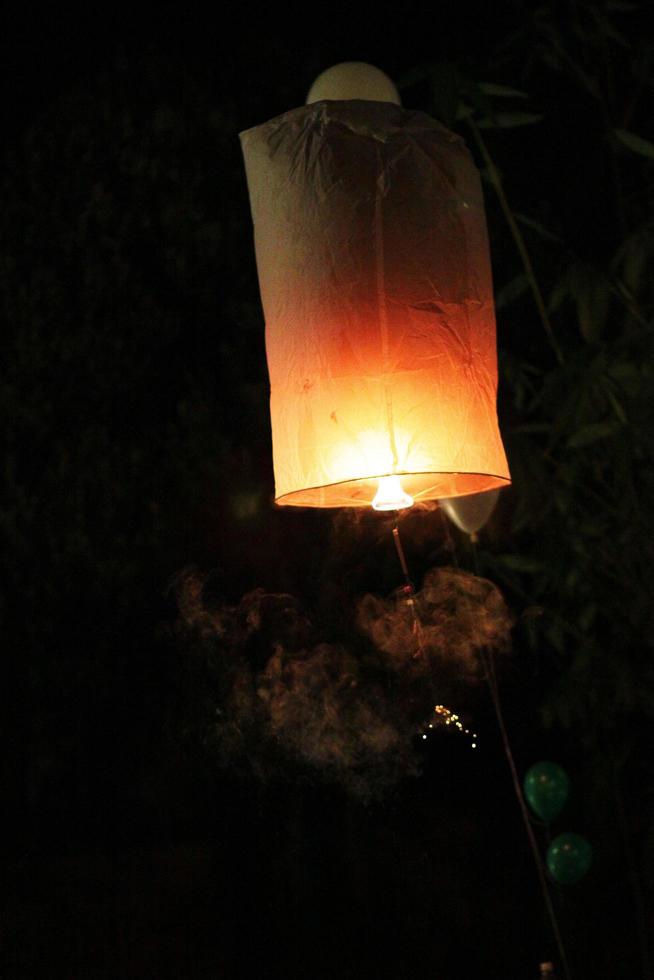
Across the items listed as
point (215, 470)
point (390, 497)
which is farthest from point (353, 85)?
point (215, 470)

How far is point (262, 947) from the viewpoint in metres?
1.31

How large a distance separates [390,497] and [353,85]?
467 mm

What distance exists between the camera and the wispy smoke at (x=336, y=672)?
4.40ft

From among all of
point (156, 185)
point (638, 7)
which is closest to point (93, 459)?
point (156, 185)

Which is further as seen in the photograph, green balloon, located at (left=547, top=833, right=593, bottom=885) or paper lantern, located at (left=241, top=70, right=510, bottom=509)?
green balloon, located at (left=547, top=833, right=593, bottom=885)

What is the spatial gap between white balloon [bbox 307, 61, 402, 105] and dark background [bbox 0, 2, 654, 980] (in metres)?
0.37

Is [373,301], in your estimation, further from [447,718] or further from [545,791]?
[545,791]

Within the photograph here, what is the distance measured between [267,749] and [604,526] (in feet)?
3.08

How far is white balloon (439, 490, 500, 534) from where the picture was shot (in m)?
1.65

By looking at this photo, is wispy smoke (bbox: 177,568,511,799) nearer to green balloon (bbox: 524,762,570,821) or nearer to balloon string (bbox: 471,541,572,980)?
balloon string (bbox: 471,541,572,980)

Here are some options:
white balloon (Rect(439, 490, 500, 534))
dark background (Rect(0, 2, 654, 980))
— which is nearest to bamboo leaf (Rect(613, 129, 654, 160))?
dark background (Rect(0, 2, 654, 980))

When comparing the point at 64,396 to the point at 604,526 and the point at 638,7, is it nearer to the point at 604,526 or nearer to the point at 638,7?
the point at 604,526

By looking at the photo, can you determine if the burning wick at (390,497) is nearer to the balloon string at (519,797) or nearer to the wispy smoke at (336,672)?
the wispy smoke at (336,672)

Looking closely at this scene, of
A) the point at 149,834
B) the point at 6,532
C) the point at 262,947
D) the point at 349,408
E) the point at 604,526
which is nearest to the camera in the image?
the point at 349,408
